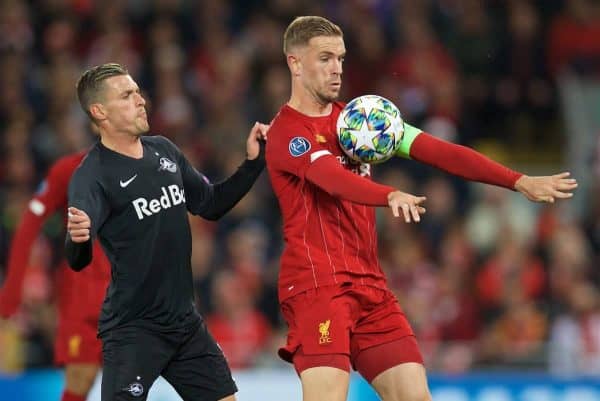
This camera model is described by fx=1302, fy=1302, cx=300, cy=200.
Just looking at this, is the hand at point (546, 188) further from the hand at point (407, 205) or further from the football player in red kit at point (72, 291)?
the football player in red kit at point (72, 291)

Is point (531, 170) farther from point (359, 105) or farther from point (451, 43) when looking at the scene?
point (359, 105)

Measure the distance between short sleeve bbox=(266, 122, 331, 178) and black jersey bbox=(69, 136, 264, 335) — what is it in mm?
551

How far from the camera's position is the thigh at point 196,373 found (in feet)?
21.2

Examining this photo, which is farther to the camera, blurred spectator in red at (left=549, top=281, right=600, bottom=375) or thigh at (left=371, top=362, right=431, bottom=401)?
blurred spectator in red at (left=549, top=281, right=600, bottom=375)

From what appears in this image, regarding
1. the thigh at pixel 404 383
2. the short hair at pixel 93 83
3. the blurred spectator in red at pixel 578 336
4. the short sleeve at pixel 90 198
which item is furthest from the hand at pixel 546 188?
the blurred spectator in red at pixel 578 336

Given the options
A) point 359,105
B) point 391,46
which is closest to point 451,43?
point 391,46

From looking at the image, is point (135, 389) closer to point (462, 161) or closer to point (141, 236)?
Answer: point (141, 236)

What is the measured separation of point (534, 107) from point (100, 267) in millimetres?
6718

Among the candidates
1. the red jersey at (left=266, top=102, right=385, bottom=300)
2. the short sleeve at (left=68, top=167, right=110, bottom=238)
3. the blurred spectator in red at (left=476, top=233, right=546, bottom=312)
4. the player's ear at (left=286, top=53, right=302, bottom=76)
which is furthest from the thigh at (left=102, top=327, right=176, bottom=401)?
the blurred spectator in red at (left=476, top=233, right=546, bottom=312)

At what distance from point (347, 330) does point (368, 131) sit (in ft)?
3.13

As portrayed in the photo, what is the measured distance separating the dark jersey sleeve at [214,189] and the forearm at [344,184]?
0.84 meters

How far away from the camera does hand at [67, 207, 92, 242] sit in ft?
19.7

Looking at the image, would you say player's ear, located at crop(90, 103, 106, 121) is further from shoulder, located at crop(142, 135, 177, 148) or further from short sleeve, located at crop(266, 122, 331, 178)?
short sleeve, located at crop(266, 122, 331, 178)

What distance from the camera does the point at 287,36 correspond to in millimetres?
6477
